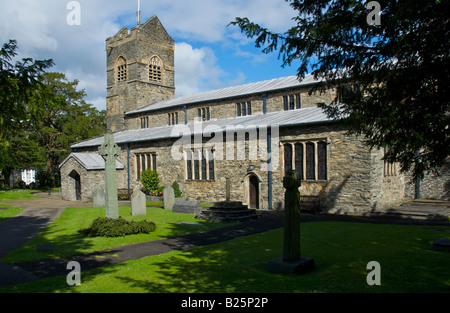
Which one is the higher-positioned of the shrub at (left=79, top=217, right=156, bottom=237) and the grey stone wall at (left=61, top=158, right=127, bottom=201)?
the grey stone wall at (left=61, top=158, right=127, bottom=201)

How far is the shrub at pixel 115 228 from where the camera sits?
11.5m

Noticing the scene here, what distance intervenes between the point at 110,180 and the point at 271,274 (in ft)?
28.6

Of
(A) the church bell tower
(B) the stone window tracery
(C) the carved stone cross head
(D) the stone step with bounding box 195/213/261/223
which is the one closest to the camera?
(C) the carved stone cross head

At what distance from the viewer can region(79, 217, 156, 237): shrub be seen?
37.9ft

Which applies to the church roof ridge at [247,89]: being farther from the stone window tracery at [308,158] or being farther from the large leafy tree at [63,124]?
the large leafy tree at [63,124]

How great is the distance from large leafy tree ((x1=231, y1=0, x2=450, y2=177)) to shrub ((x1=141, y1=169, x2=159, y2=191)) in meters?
19.1

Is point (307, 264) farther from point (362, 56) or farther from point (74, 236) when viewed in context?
point (74, 236)

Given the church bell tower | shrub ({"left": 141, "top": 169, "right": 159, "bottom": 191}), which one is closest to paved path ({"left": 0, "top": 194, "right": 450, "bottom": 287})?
shrub ({"left": 141, "top": 169, "right": 159, "bottom": 191})

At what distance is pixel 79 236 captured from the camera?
11.8 meters

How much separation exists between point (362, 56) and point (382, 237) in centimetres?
645

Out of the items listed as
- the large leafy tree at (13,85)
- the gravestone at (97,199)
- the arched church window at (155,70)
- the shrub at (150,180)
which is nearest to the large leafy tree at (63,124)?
the arched church window at (155,70)

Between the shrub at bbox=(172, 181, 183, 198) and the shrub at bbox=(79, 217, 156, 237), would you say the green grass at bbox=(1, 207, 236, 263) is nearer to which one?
the shrub at bbox=(79, 217, 156, 237)

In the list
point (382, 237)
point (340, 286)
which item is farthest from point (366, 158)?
point (340, 286)

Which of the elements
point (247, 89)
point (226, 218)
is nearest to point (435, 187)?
point (226, 218)
